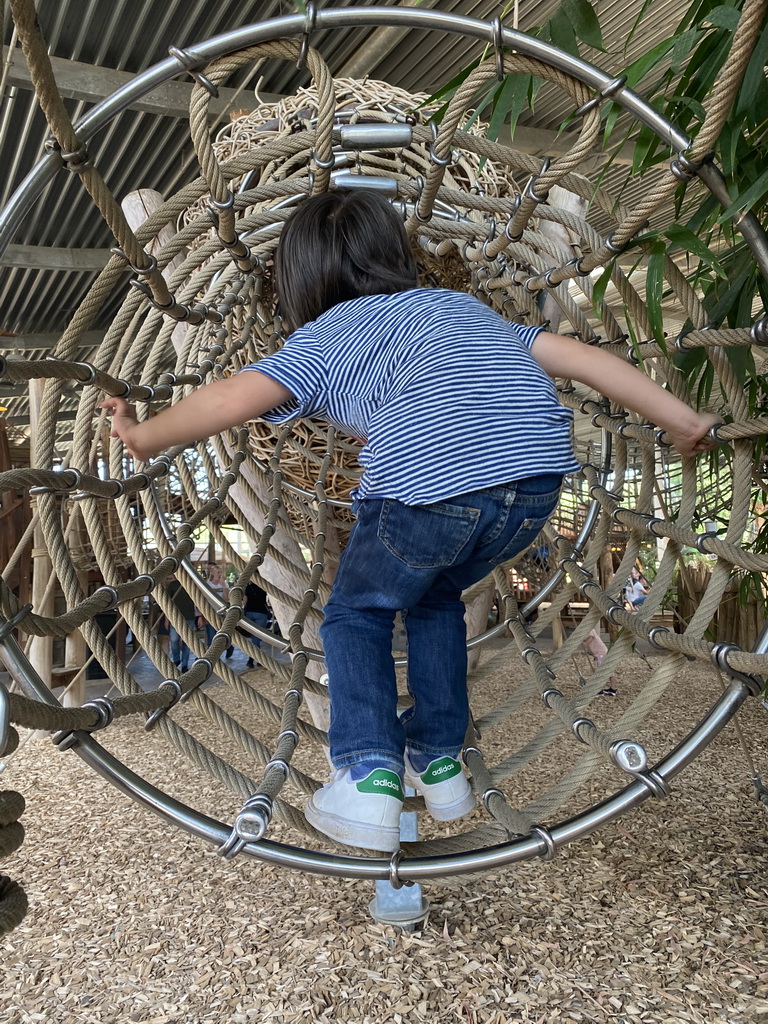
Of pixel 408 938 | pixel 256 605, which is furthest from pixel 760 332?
pixel 256 605

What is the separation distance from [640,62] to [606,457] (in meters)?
1.30

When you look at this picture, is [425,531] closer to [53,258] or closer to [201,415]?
[201,415]

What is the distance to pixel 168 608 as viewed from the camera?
4.90 feet

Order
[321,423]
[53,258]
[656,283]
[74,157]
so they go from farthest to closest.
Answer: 1. [53,258]
2. [321,423]
3. [656,283]
4. [74,157]

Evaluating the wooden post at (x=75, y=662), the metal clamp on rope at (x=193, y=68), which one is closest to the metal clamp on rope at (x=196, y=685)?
the metal clamp on rope at (x=193, y=68)

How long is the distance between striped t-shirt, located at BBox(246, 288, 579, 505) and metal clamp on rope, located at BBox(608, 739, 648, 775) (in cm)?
35

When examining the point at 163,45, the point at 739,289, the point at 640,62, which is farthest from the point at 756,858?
the point at 163,45

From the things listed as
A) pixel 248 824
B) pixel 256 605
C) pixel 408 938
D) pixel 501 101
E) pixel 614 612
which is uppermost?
pixel 501 101

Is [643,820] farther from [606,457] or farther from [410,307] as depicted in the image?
[410,307]

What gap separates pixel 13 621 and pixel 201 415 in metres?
0.31

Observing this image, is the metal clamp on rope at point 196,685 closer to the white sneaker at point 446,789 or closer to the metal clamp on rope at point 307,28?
the white sneaker at point 446,789

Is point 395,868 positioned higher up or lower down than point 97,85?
lower down

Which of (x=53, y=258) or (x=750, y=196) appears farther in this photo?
(x=53, y=258)

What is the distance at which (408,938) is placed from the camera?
1609 millimetres
